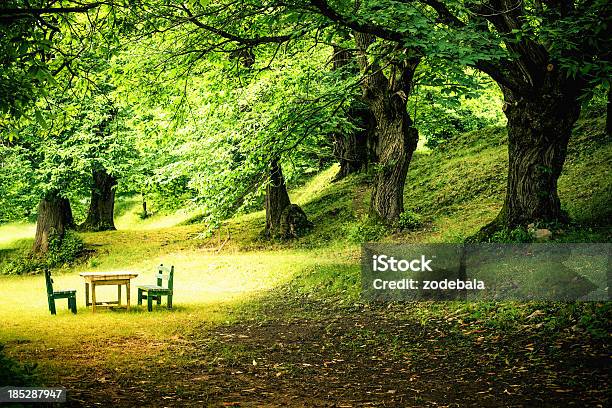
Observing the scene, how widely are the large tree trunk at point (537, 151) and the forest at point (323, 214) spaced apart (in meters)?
0.04


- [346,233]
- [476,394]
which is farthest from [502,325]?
[346,233]

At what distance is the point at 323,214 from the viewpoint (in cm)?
2231

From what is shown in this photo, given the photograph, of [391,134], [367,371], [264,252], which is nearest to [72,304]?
[367,371]

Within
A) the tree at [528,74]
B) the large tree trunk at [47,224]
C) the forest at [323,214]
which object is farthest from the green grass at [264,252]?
the large tree trunk at [47,224]

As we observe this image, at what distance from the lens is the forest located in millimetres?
7402

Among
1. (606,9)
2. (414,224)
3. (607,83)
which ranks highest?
(606,9)

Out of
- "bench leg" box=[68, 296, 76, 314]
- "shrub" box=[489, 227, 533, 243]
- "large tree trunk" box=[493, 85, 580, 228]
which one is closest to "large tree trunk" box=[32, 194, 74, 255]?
"bench leg" box=[68, 296, 76, 314]

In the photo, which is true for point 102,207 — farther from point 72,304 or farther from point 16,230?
point 72,304

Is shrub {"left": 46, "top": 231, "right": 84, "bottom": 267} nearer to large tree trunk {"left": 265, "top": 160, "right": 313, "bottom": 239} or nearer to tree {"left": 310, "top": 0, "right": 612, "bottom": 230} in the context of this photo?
large tree trunk {"left": 265, "top": 160, "right": 313, "bottom": 239}

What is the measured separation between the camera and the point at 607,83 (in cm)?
830

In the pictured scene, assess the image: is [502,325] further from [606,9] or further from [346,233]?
[346,233]

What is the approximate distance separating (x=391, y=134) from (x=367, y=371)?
946 cm

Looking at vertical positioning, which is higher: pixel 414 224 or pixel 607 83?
pixel 607 83

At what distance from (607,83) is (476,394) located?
4529mm
